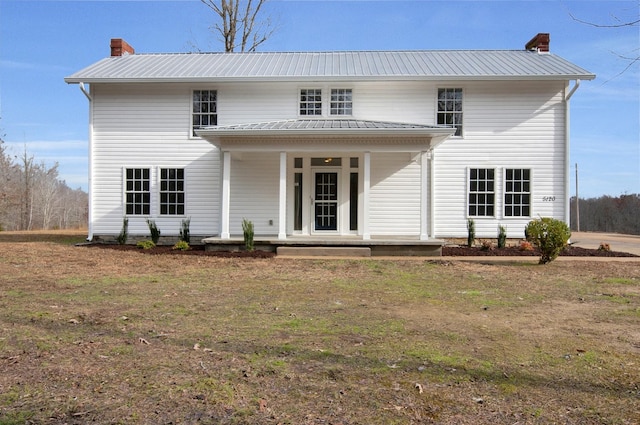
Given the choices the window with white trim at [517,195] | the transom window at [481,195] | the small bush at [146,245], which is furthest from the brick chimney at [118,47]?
the window with white trim at [517,195]

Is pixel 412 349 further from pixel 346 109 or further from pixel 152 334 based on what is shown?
pixel 346 109

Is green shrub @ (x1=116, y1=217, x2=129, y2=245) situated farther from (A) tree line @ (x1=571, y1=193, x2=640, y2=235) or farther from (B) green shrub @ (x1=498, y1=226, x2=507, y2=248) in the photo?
(A) tree line @ (x1=571, y1=193, x2=640, y2=235)

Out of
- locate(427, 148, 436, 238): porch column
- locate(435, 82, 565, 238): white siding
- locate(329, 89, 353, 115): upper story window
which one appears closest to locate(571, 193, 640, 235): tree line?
locate(435, 82, 565, 238): white siding

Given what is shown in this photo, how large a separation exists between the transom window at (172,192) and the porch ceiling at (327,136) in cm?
252

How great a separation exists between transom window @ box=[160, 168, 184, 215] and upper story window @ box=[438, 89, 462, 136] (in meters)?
8.78

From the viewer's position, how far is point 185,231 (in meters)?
14.7

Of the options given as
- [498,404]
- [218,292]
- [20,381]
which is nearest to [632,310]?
[498,404]

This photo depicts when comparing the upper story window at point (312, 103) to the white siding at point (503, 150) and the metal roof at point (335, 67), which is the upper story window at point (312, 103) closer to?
the metal roof at point (335, 67)

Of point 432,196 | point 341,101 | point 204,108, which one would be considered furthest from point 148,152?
point 432,196

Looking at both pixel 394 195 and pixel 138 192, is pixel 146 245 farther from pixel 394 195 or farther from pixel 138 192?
pixel 394 195

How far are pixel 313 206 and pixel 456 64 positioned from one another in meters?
7.03

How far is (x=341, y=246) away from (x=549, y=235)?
5214mm

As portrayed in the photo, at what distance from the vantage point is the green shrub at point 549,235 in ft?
35.0

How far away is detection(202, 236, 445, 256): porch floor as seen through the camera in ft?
41.8
